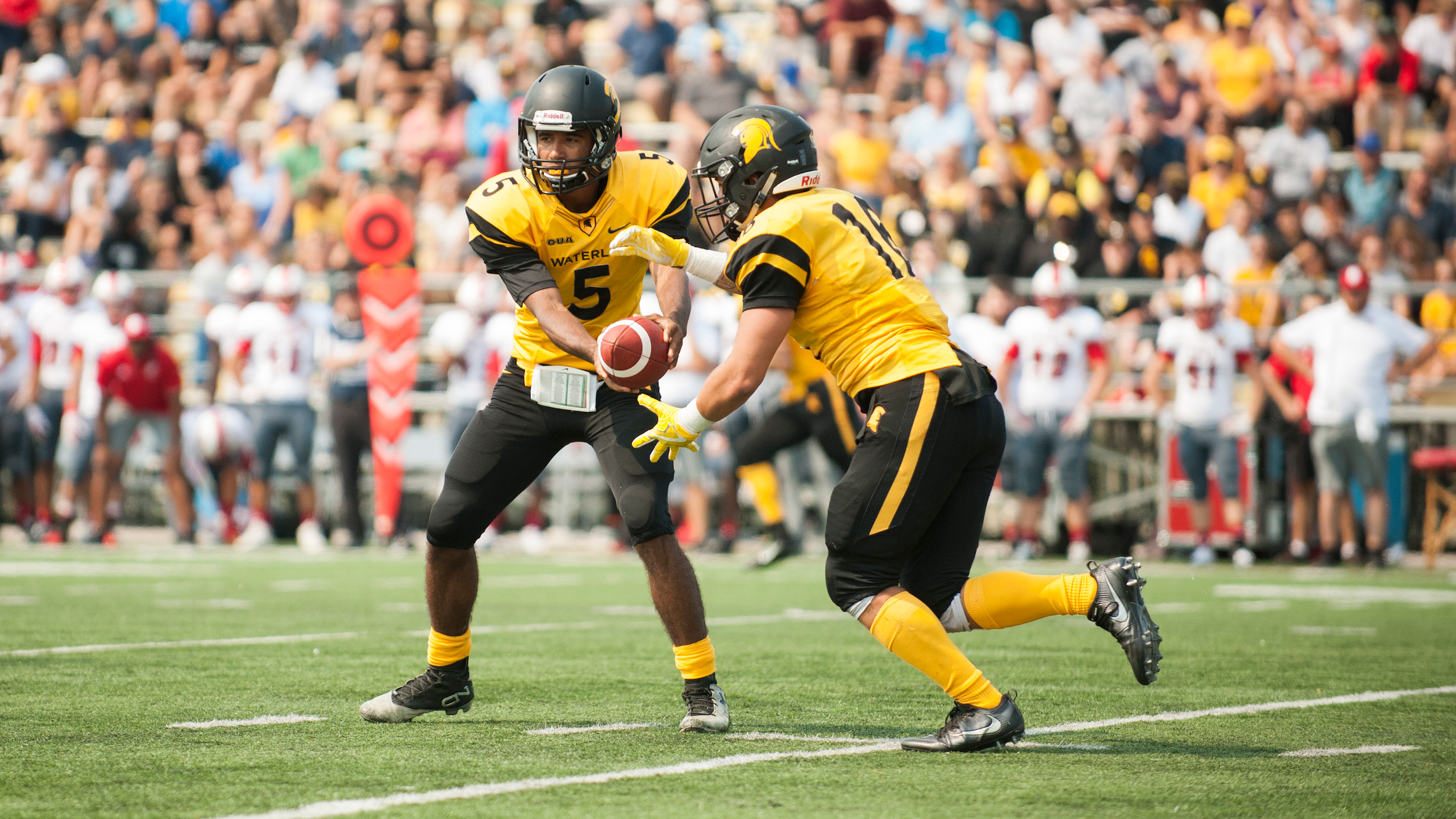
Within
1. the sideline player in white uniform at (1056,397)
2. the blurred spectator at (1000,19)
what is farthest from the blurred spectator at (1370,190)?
the blurred spectator at (1000,19)

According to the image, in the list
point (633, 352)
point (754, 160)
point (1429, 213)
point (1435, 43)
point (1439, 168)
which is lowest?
point (633, 352)

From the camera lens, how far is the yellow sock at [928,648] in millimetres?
4680

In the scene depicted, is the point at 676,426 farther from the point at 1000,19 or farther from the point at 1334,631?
the point at 1000,19

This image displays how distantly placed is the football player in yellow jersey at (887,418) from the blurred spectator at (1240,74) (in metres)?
11.5

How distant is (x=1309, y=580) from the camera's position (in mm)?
11594

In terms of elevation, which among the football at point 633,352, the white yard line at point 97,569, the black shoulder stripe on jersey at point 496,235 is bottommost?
the white yard line at point 97,569

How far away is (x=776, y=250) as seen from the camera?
15.3 feet

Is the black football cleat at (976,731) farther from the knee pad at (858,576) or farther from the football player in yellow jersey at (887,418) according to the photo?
the knee pad at (858,576)

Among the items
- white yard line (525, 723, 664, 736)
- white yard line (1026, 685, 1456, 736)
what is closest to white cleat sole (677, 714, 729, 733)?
white yard line (525, 723, 664, 736)

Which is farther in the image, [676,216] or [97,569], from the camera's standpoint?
[97,569]

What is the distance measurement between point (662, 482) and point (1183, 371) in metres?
8.51

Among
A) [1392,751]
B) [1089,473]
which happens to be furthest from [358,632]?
[1089,473]

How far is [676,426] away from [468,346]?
9.52 metres

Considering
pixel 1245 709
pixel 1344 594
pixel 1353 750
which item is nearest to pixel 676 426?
pixel 1353 750
